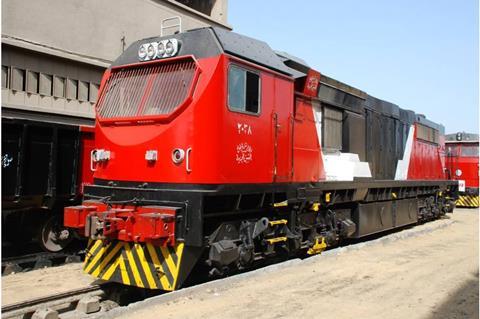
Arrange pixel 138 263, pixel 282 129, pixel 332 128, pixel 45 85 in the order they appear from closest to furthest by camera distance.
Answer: pixel 138 263
pixel 282 129
pixel 332 128
pixel 45 85

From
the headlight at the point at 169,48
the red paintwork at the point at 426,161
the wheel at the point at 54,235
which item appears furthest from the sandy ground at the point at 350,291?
the red paintwork at the point at 426,161

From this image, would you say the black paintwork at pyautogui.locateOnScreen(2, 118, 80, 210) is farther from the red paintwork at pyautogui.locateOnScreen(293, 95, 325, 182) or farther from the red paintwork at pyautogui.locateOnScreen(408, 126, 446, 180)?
the red paintwork at pyautogui.locateOnScreen(408, 126, 446, 180)

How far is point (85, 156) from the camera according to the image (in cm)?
1050

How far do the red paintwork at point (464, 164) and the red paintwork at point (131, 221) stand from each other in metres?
22.7

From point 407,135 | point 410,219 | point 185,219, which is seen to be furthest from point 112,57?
point 185,219

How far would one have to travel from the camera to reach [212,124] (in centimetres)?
621

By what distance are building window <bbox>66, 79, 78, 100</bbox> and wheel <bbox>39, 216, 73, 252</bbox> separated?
7.37 m

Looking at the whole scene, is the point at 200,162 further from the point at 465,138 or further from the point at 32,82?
the point at 465,138

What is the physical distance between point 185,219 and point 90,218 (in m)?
1.36

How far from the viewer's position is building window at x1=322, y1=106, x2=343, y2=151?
31.6 feet

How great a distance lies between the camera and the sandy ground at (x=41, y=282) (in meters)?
7.10

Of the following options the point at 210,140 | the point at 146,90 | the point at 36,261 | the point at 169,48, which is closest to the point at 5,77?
the point at 36,261

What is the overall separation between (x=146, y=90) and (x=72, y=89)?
1057 cm

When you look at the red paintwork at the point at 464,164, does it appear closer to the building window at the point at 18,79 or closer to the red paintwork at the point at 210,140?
the red paintwork at the point at 210,140
